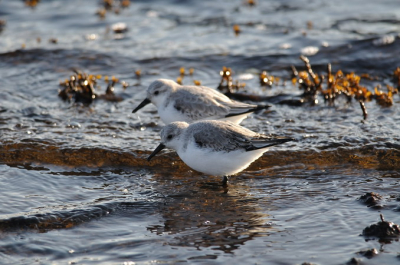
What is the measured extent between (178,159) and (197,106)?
85cm

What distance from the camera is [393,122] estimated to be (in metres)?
8.39

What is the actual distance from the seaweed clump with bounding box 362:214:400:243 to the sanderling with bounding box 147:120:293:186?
1.46 metres

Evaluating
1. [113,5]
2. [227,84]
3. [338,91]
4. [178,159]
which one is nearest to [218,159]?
[178,159]

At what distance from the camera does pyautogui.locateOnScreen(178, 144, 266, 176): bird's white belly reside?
6359 mm

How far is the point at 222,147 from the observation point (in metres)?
6.39

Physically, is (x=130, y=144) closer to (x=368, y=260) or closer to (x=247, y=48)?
(x=368, y=260)

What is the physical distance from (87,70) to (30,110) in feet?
8.28

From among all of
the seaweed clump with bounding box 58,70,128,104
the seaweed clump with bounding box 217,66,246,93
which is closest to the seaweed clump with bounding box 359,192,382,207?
the seaweed clump with bounding box 217,66,246,93

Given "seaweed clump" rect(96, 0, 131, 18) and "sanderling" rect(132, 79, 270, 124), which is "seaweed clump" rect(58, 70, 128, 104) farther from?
"seaweed clump" rect(96, 0, 131, 18)

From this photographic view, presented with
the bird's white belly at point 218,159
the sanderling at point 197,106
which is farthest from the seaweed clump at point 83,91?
the bird's white belly at point 218,159

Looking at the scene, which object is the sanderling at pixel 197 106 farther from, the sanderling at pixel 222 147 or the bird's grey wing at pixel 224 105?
the sanderling at pixel 222 147

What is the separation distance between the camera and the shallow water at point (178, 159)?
5262mm

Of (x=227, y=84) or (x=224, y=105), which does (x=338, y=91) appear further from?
(x=224, y=105)

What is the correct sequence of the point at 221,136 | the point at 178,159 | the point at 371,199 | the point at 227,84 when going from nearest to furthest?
1. the point at 371,199
2. the point at 221,136
3. the point at 178,159
4. the point at 227,84
